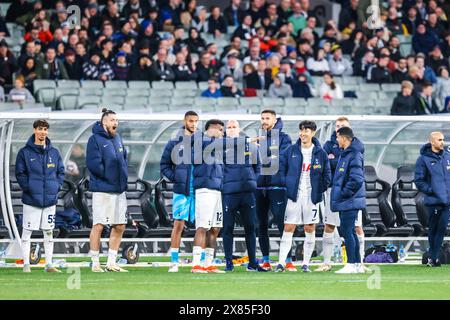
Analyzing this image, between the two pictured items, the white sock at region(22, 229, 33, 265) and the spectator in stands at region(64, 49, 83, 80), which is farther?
the spectator in stands at region(64, 49, 83, 80)

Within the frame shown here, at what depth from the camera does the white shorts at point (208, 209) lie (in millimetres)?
18703

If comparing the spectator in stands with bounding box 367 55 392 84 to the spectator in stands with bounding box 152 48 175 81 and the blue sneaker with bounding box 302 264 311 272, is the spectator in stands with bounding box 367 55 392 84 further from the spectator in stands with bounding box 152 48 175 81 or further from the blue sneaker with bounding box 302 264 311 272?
the blue sneaker with bounding box 302 264 311 272

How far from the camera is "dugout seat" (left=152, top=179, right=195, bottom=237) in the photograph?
2232 cm

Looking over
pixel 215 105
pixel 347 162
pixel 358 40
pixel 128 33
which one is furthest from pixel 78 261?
pixel 358 40

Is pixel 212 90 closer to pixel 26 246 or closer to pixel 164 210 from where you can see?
pixel 164 210

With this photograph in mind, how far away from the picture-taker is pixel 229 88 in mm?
30000

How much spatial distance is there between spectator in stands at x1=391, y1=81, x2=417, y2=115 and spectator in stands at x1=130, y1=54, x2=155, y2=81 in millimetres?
5297

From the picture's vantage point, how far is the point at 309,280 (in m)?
17.5

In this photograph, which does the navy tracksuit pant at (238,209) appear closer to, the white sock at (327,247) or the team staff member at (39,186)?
the white sock at (327,247)

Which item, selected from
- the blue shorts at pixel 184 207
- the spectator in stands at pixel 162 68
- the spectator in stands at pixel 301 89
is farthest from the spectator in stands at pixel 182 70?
the blue shorts at pixel 184 207

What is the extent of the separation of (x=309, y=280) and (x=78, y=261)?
5899mm

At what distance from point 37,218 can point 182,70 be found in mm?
12399

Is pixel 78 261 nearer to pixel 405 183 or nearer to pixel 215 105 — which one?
pixel 405 183

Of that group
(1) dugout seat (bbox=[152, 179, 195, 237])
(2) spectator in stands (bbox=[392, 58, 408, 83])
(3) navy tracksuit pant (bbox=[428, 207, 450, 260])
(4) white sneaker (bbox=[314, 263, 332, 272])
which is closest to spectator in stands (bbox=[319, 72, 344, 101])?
(2) spectator in stands (bbox=[392, 58, 408, 83])
